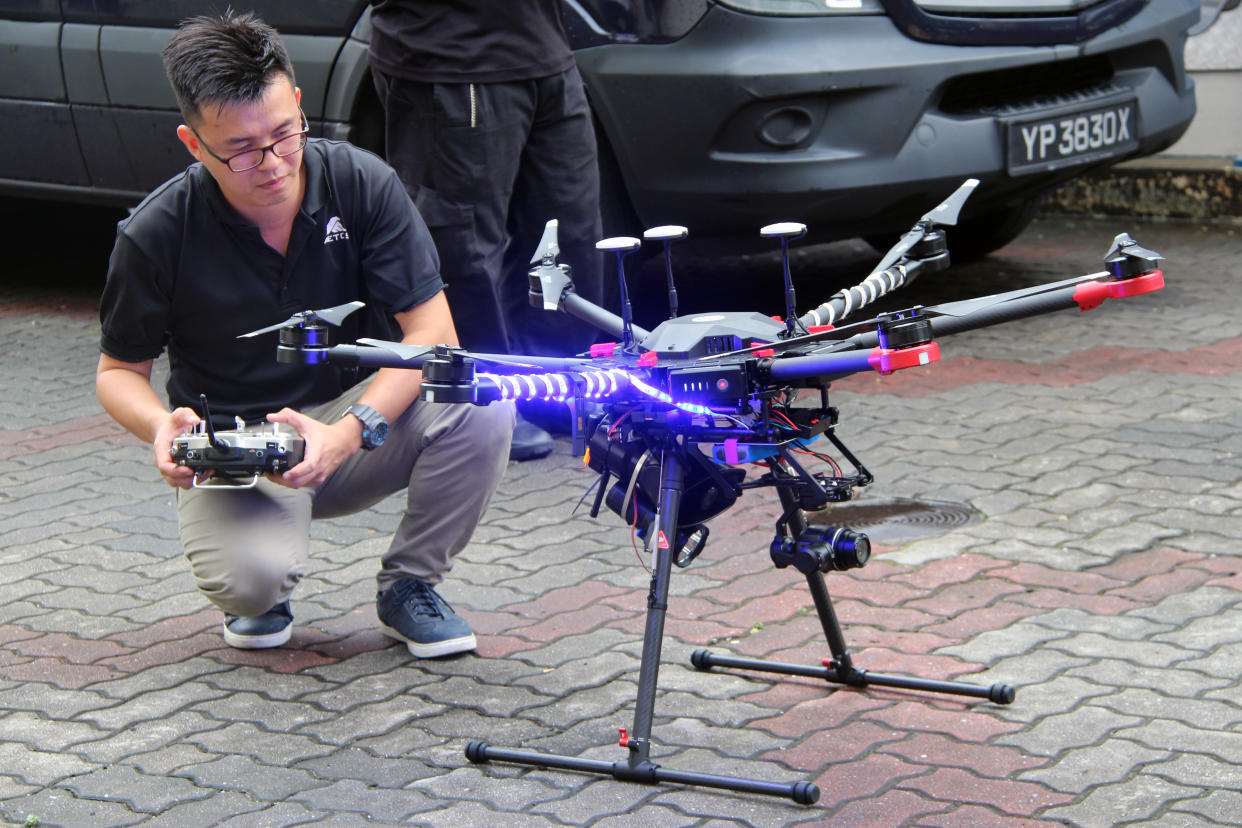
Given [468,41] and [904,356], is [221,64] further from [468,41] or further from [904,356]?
[904,356]

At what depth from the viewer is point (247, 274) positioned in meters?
3.59

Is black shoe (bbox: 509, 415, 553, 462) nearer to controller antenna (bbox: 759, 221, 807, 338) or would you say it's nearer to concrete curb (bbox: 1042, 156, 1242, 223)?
controller antenna (bbox: 759, 221, 807, 338)

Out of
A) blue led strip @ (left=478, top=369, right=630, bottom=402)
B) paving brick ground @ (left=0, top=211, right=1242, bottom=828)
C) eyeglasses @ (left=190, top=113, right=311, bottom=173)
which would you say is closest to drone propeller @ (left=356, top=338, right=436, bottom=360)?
blue led strip @ (left=478, top=369, right=630, bottom=402)

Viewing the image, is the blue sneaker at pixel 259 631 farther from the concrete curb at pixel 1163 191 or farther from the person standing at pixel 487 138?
the concrete curb at pixel 1163 191

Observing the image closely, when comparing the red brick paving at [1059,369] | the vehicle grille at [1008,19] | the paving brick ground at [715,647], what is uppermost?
the vehicle grille at [1008,19]

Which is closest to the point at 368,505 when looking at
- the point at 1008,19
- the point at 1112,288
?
the point at 1112,288

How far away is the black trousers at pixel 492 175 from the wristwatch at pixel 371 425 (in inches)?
63.0

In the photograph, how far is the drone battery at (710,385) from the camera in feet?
8.87

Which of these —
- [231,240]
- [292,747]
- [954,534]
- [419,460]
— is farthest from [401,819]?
[954,534]

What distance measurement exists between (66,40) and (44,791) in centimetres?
417

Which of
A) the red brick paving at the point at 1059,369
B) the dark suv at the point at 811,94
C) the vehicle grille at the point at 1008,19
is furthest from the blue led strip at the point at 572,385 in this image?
the vehicle grille at the point at 1008,19

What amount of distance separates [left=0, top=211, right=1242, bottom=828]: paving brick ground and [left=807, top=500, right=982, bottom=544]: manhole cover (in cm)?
7

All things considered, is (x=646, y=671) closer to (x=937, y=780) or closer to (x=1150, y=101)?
(x=937, y=780)

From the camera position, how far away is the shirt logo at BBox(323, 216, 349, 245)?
3617 mm
